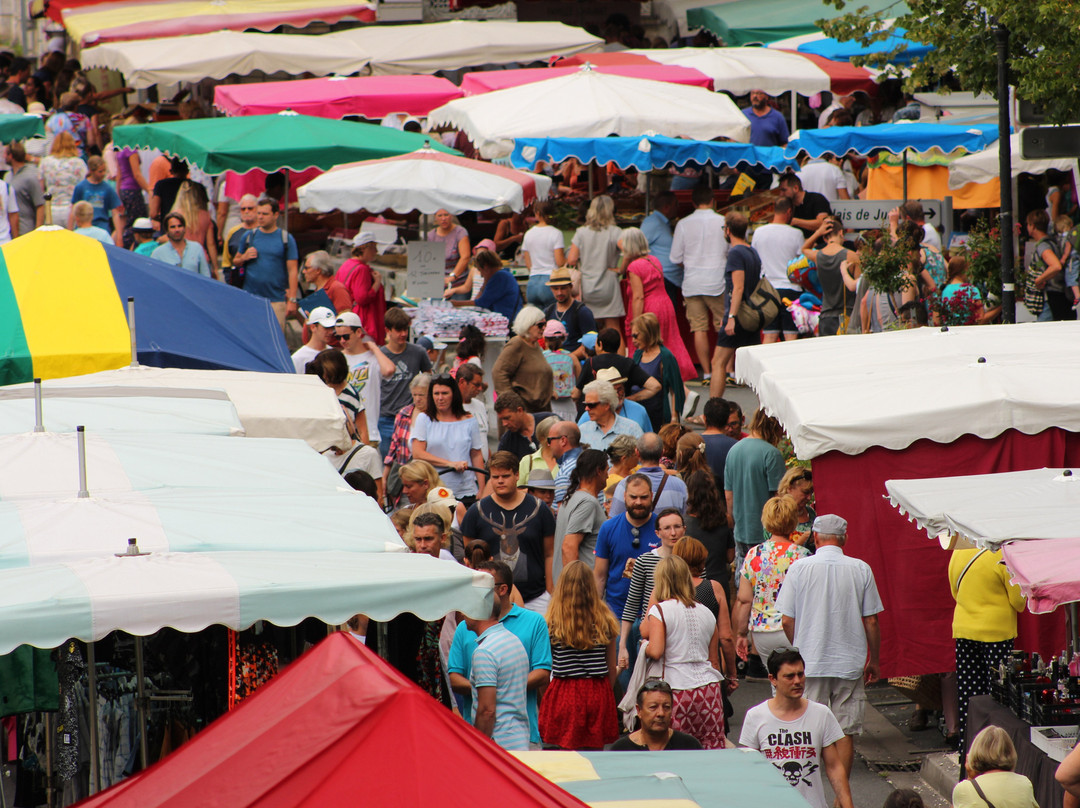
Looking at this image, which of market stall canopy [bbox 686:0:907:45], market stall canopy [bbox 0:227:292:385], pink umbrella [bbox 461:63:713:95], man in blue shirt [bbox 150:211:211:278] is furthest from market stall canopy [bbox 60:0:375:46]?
Result: market stall canopy [bbox 0:227:292:385]

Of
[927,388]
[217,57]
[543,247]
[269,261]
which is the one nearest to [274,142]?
[269,261]

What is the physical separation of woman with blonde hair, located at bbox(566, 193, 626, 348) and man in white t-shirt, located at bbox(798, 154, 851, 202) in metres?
3.76

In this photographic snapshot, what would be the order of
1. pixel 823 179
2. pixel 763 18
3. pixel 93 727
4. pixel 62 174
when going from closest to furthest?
pixel 93 727 → pixel 823 179 → pixel 62 174 → pixel 763 18

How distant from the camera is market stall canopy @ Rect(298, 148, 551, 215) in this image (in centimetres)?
1555

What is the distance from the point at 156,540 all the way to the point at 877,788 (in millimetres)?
4608

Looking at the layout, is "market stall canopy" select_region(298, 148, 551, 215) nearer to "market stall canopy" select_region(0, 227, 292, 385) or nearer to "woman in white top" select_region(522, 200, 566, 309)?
"woman in white top" select_region(522, 200, 566, 309)

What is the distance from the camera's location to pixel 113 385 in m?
8.87

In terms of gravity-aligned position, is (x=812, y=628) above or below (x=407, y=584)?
below

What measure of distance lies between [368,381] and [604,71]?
29.0 feet

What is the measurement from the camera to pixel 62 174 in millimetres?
18828

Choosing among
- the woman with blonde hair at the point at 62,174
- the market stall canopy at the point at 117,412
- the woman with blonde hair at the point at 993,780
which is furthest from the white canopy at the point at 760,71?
the woman with blonde hair at the point at 993,780

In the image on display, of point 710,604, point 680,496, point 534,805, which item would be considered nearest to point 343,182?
point 680,496

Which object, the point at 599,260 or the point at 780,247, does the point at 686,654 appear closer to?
the point at 599,260

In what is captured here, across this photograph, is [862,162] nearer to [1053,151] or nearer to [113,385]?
[1053,151]
